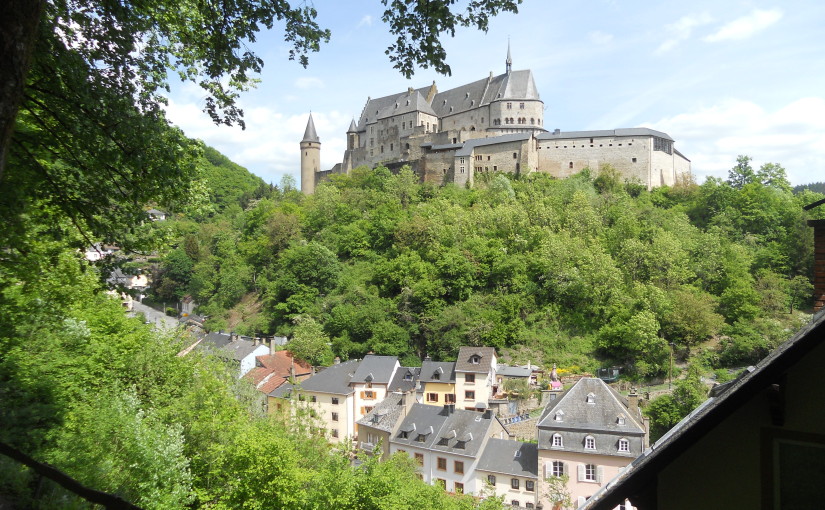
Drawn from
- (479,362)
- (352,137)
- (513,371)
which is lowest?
(513,371)

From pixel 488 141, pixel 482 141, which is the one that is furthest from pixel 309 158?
pixel 488 141

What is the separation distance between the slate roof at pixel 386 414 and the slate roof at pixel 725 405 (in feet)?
78.8

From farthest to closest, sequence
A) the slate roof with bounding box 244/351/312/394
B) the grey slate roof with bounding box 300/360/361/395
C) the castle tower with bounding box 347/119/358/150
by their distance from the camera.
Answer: the castle tower with bounding box 347/119/358/150, the slate roof with bounding box 244/351/312/394, the grey slate roof with bounding box 300/360/361/395

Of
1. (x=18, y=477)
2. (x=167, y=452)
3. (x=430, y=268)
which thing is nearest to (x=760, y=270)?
(x=430, y=268)

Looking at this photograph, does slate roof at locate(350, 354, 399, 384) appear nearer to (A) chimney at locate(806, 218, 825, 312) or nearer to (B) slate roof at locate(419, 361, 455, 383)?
(B) slate roof at locate(419, 361, 455, 383)

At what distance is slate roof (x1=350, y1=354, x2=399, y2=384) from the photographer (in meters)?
30.7

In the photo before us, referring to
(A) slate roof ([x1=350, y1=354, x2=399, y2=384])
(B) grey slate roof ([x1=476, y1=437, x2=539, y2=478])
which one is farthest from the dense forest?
(B) grey slate roof ([x1=476, y1=437, x2=539, y2=478])

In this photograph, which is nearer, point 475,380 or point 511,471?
point 511,471

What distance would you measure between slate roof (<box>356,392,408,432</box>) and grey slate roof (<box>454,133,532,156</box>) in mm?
30760

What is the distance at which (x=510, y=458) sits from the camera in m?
22.4

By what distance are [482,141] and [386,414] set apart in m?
33.5

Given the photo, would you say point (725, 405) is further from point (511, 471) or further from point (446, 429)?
point (446, 429)

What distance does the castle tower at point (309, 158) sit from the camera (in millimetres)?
70438

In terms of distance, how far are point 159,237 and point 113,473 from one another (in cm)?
399
